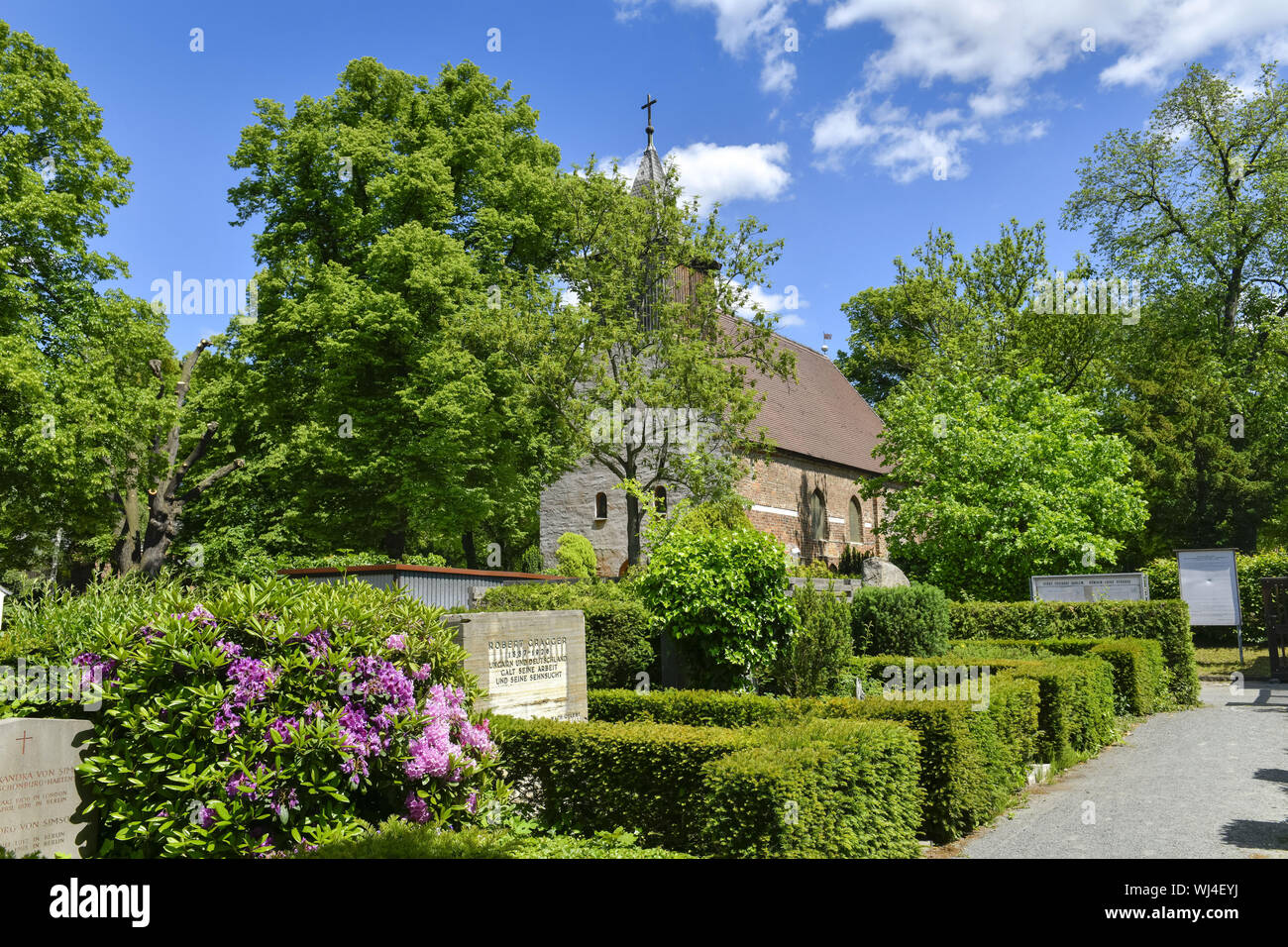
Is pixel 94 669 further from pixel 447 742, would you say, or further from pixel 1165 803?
pixel 1165 803

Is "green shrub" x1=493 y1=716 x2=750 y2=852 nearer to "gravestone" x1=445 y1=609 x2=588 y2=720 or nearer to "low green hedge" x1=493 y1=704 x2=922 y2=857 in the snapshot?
"low green hedge" x1=493 y1=704 x2=922 y2=857

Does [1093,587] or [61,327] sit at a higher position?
[61,327]

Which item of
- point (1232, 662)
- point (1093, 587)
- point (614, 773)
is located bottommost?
point (1232, 662)

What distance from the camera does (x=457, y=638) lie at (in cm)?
991

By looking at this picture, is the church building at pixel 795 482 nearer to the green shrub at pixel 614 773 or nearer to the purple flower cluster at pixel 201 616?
the green shrub at pixel 614 773

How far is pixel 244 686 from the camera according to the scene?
5.73m

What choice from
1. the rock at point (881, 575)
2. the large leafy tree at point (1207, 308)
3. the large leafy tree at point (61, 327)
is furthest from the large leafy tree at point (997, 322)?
the large leafy tree at point (61, 327)

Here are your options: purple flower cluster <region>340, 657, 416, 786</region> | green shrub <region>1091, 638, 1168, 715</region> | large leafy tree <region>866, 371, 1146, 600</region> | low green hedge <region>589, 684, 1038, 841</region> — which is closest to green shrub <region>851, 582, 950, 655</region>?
green shrub <region>1091, 638, 1168, 715</region>

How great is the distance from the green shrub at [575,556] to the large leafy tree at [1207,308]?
20.8 meters

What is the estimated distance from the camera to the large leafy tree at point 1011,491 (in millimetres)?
24094

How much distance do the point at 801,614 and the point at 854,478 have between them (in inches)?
1181

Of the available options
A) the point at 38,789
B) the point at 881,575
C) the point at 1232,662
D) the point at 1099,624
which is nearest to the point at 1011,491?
the point at 881,575

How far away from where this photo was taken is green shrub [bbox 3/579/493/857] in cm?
562

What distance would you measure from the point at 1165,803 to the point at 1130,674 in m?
7.31
